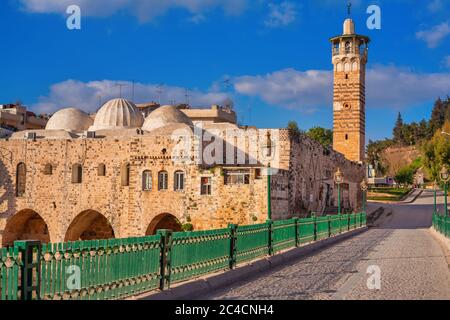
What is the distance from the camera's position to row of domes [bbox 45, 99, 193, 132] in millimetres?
35812

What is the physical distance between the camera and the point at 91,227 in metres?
33.6

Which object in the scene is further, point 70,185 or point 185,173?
point 70,185

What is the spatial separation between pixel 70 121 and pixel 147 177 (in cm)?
1020

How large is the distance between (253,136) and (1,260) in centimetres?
2474

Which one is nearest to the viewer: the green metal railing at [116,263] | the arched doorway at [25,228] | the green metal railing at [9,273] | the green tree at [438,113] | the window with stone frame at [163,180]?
the green metal railing at [9,273]

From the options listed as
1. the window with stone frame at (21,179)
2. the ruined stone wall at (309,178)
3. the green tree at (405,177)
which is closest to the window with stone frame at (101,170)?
the window with stone frame at (21,179)

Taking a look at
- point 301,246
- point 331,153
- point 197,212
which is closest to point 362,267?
point 301,246

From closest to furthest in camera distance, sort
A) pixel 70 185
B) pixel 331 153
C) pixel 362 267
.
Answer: pixel 362 267, pixel 70 185, pixel 331 153

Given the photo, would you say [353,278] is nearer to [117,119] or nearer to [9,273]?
[9,273]

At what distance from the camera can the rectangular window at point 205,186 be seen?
28938 millimetres

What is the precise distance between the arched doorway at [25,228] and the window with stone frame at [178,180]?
28.3ft

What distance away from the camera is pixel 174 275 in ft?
26.9

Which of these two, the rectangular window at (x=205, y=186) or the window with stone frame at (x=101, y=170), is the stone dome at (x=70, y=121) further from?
the rectangular window at (x=205, y=186)
